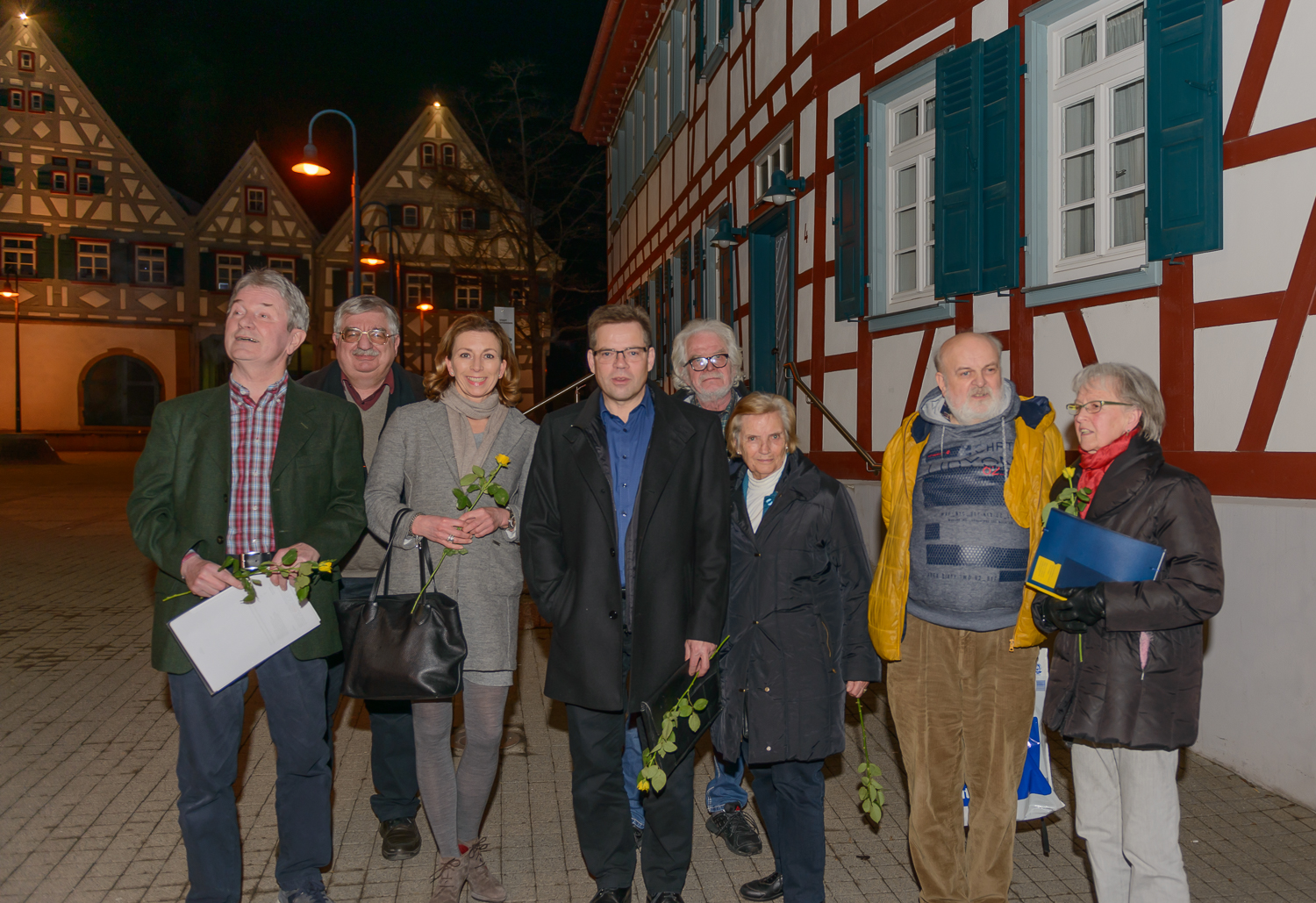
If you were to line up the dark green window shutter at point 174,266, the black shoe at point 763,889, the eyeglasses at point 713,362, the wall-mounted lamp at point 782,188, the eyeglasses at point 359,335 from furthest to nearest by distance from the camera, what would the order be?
the dark green window shutter at point 174,266 < the wall-mounted lamp at point 782,188 < the eyeglasses at point 713,362 < the eyeglasses at point 359,335 < the black shoe at point 763,889

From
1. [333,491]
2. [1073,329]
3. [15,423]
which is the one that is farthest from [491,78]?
[333,491]

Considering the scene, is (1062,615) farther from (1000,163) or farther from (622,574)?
(1000,163)

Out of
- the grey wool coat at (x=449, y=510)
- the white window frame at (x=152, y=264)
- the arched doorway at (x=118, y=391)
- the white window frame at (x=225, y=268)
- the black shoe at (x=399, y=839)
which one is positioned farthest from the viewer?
the white window frame at (x=225, y=268)

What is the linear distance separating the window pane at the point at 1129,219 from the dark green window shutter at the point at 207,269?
109 feet

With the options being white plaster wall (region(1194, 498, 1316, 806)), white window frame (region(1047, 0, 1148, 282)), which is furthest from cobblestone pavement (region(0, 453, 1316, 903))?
white window frame (region(1047, 0, 1148, 282))

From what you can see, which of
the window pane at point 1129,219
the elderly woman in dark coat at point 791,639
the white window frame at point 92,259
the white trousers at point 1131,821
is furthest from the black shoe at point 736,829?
the white window frame at point 92,259

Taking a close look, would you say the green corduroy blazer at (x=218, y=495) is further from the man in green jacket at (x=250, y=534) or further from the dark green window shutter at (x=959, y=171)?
the dark green window shutter at (x=959, y=171)

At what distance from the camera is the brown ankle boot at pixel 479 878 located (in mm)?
3463

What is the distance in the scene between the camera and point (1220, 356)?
498 cm

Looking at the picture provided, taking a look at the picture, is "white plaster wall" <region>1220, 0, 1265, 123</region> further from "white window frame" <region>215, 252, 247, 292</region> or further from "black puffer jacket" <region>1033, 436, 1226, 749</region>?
"white window frame" <region>215, 252, 247, 292</region>

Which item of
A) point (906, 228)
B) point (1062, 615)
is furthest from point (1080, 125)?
point (1062, 615)

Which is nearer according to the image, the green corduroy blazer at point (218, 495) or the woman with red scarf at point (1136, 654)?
the woman with red scarf at point (1136, 654)

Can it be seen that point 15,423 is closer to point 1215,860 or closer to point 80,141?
point 80,141

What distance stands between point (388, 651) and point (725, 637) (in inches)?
42.5
